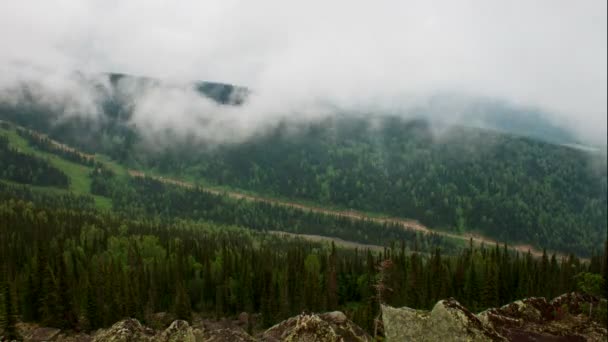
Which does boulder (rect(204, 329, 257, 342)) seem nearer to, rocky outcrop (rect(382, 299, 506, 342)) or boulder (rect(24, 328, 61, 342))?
rocky outcrop (rect(382, 299, 506, 342))

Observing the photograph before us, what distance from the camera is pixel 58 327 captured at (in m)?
106

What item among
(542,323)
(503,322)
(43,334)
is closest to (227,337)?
(503,322)

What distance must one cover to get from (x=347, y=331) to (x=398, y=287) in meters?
105

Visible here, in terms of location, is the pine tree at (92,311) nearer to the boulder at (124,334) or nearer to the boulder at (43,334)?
the boulder at (43,334)

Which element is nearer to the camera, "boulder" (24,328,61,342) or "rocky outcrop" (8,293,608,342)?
"rocky outcrop" (8,293,608,342)

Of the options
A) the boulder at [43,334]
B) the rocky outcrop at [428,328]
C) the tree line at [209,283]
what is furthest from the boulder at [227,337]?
the boulder at [43,334]

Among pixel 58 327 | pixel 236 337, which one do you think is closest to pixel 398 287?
pixel 58 327

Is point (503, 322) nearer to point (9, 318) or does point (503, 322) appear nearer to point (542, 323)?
point (542, 323)

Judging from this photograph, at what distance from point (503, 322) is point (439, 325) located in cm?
3472

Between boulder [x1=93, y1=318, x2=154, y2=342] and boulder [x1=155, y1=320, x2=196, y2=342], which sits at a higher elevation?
boulder [x1=155, y1=320, x2=196, y2=342]

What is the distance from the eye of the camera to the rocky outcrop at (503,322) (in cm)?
3325

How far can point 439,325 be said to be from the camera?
1326 inches

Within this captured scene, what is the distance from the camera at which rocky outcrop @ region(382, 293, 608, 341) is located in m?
33.2

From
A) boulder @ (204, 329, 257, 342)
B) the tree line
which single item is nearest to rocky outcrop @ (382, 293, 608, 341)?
boulder @ (204, 329, 257, 342)
